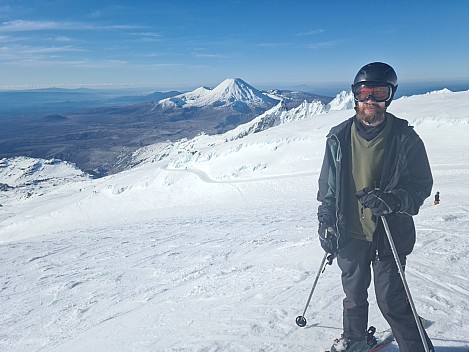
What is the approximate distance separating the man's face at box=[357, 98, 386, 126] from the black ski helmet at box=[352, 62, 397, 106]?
0.11m

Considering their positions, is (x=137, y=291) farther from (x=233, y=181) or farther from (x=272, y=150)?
(x=272, y=150)

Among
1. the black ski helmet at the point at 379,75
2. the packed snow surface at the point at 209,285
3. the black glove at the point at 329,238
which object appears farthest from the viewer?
the packed snow surface at the point at 209,285

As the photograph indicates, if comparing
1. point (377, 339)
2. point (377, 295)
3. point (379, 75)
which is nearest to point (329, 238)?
point (377, 295)

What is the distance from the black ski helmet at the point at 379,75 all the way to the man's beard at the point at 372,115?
12 centimetres

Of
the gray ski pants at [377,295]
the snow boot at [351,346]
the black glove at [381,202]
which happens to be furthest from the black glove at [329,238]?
the snow boot at [351,346]

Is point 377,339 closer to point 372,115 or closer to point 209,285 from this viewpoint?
point 372,115

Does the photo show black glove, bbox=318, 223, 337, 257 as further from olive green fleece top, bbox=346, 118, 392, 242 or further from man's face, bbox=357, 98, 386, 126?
man's face, bbox=357, 98, 386, 126

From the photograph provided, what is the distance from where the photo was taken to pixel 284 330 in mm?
4648

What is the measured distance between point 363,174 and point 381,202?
0.39 meters

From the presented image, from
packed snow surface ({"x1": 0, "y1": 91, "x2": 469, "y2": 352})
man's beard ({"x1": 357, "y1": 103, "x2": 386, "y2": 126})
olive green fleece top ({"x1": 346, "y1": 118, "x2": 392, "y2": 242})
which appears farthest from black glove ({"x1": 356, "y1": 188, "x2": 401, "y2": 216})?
packed snow surface ({"x1": 0, "y1": 91, "x2": 469, "y2": 352})

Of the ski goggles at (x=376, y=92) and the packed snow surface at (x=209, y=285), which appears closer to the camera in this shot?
the ski goggles at (x=376, y=92)

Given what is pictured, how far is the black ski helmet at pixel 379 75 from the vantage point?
11.1ft

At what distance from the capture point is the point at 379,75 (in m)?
3.39

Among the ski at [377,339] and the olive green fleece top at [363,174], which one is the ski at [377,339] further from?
the olive green fleece top at [363,174]
